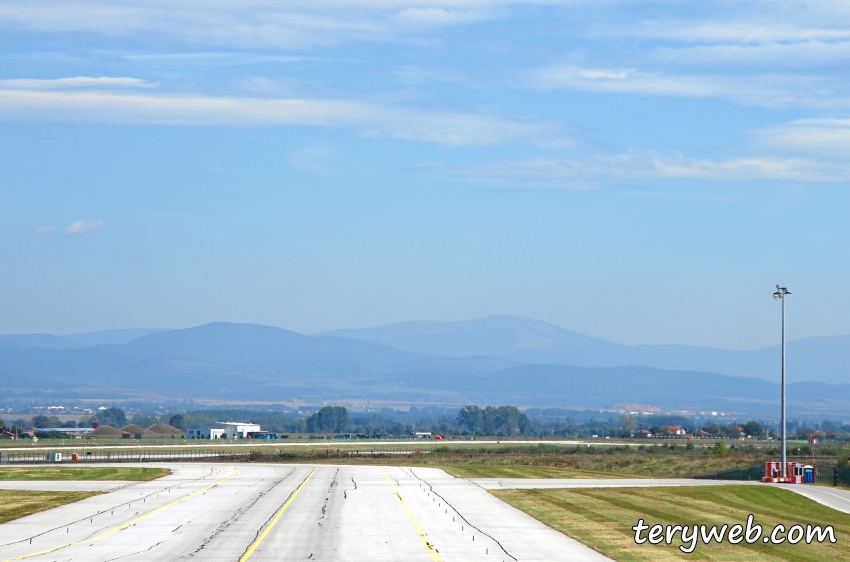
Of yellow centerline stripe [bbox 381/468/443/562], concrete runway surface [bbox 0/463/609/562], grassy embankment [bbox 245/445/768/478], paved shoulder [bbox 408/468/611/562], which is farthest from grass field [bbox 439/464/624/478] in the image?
yellow centerline stripe [bbox 381/468/443/562]

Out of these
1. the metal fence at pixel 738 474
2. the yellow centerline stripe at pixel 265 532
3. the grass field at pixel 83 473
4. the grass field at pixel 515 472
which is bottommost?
the grass field at pixel 83 473

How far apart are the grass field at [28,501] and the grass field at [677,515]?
19.7 meters

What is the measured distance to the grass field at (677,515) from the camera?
33625 millimetres

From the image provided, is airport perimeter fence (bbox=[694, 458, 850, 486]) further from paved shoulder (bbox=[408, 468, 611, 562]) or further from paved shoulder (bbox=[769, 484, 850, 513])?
paved shoulder (bbox=[408, 468, 611, 562])

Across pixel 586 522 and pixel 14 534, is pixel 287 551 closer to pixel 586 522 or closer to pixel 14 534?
pixel 14 534

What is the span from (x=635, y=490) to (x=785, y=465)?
15.4 metres

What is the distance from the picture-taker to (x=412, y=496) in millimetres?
50094

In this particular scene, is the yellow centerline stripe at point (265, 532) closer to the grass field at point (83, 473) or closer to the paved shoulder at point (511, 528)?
the paved shoulder at point (511, 528)

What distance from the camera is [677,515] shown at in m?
42.9

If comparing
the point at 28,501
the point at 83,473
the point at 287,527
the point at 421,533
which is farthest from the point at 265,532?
the point at 83,473

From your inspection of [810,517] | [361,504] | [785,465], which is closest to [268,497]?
[361,504]

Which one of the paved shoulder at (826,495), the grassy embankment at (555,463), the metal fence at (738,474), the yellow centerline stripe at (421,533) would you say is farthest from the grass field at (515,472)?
the yellow centerline stripe at (421,533)

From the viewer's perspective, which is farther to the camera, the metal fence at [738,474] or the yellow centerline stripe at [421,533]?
the metal fence at [738,474]

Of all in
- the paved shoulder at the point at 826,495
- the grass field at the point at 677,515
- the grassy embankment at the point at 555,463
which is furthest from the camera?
the grassy embankment at the point at 555,463
